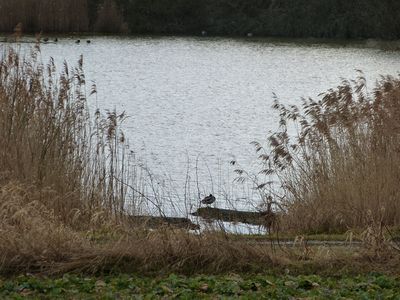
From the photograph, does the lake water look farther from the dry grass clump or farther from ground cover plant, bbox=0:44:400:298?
ground cover plant, bbox=0:44:400:298

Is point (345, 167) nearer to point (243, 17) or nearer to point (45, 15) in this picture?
point (45, 15)

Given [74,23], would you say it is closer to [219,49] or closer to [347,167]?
[219,49]

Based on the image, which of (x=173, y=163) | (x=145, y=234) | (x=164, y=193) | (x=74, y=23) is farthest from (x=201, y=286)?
(x=74, y=23)

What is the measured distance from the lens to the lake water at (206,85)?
22.7m

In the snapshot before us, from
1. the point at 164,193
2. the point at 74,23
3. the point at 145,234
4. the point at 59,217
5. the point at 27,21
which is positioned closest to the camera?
the point at 145,234

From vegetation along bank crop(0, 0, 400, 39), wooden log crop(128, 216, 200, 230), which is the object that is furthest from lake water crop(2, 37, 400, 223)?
vegetation along bank crop(0, 0, 400, 39)

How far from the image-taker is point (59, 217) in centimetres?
1165

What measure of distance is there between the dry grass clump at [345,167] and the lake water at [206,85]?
1514mm

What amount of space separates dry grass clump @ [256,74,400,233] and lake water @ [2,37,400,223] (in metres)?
1.51

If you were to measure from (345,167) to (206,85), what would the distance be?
1043 inches

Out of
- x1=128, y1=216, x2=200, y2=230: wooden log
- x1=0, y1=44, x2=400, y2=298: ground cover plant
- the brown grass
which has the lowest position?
the brown grass

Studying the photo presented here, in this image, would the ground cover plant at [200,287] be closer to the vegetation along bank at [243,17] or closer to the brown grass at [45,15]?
the brown grass at [45,15]

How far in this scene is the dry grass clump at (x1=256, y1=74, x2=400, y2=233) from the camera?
1266 cm

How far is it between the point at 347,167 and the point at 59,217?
4.37m
